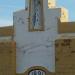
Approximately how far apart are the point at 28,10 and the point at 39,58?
9.61 feet

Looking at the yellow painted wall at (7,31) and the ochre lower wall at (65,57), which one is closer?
the ochre lower wall at (65,57)

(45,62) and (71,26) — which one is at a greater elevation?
(71,26)

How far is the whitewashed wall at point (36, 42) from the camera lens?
24.4 meters

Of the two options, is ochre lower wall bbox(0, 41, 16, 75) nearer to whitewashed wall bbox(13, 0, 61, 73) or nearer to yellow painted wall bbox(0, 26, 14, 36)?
whitewashed wall bbox(13, 0, 61, 73)

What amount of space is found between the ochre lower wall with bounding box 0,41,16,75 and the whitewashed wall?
26 cm

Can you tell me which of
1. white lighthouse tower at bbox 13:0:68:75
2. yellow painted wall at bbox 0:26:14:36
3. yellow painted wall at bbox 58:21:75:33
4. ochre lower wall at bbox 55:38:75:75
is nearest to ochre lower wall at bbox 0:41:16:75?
white lighthouse tower at bbox 13:0:68:75

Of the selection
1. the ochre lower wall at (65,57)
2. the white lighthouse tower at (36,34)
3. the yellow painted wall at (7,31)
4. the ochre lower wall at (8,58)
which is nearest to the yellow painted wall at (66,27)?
the white lighthouse tower at (36,34)

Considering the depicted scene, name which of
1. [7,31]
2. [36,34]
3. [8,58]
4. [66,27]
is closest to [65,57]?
[66,27]

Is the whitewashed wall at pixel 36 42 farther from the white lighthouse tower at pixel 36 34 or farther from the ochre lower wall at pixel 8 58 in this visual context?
the ochre lower wall at pixel 8 58

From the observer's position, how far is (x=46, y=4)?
2500cm

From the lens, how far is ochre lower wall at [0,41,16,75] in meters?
25.3

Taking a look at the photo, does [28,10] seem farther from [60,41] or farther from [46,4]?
[60,41]

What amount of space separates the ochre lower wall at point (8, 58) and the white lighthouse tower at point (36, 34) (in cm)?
25

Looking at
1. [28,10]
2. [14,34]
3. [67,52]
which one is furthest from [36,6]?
[67,52]
